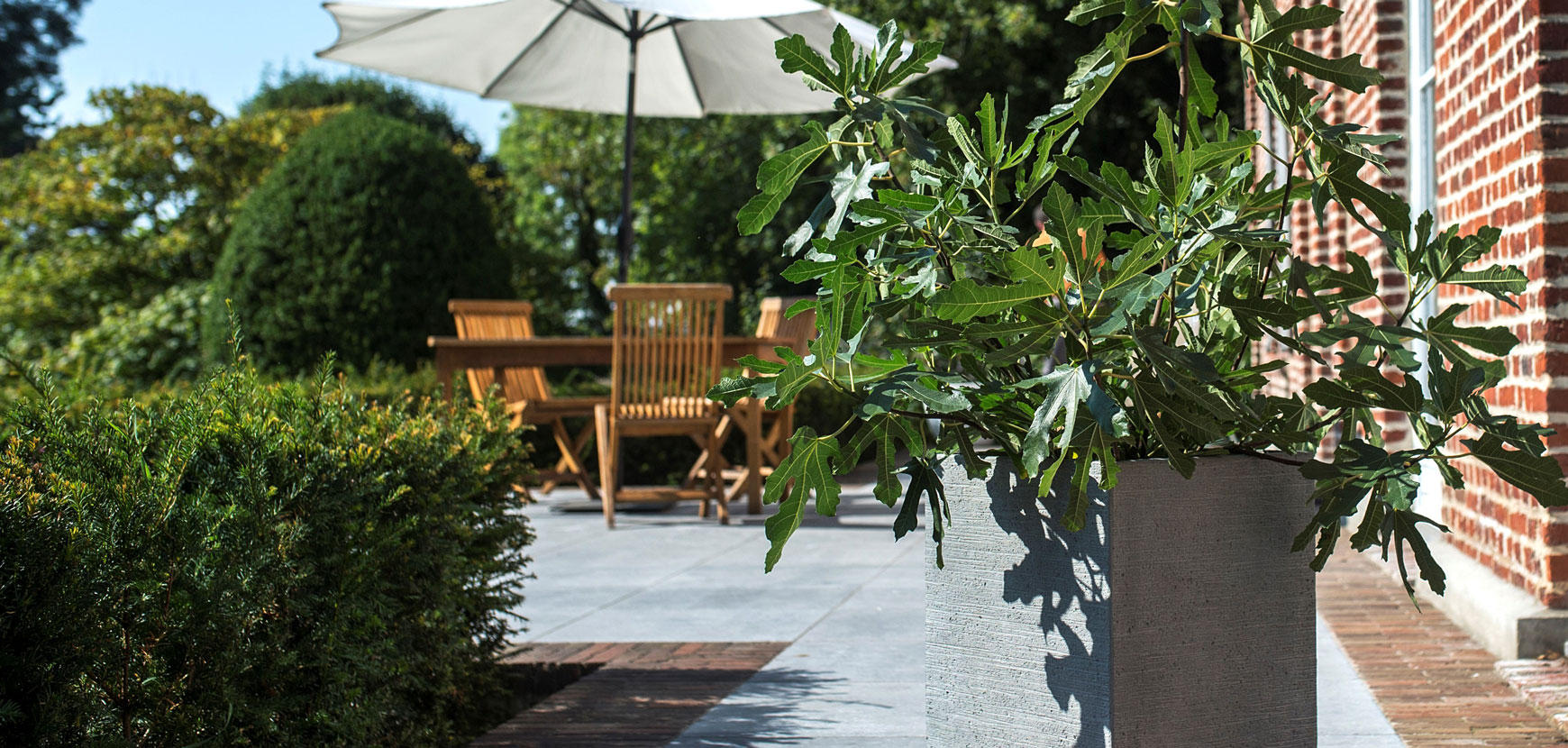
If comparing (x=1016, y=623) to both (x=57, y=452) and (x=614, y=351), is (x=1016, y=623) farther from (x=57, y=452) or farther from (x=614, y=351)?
(x=614, y=351)

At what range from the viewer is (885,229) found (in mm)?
1441

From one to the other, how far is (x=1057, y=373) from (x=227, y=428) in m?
1.31

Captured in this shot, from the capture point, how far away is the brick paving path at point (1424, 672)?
2289 millimetres

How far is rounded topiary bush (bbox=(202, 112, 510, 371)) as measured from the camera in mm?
8422

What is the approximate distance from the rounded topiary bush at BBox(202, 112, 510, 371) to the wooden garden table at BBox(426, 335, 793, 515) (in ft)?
8.99

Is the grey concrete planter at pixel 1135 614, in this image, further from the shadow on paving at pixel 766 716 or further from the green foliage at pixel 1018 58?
the green foliage at pixel 1018 58

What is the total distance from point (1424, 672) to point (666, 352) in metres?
3.68

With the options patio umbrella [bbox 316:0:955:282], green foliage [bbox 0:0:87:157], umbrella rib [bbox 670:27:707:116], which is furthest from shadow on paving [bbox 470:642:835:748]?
green foliage [bbox 0:0:87:157]

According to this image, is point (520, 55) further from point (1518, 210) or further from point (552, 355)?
point (1518, 210)

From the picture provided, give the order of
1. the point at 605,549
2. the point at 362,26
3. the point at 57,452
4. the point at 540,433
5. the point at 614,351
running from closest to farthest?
1. the point at 57,452
2. the point at 605,549
3. the point at 614,351
4. the point at 362,26
5. the point at 540,433

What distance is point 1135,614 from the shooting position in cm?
144

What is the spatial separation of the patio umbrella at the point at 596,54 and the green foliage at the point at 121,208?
15.6ft

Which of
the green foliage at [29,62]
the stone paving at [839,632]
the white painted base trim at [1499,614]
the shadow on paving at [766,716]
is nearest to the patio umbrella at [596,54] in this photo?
the stone paving at [839,632]

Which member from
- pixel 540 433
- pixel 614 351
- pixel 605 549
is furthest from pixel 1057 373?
pixel 540 433
